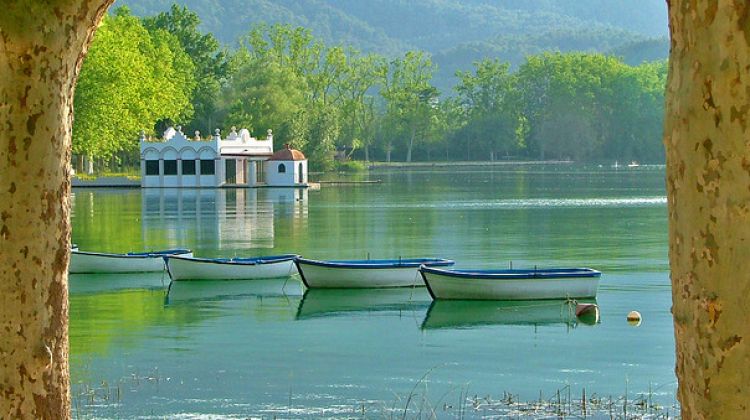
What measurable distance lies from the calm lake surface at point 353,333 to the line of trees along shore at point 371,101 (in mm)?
44613

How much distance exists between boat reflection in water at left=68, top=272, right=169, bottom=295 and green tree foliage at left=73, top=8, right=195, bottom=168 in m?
41.9

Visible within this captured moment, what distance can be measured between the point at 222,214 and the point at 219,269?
75.7 ft

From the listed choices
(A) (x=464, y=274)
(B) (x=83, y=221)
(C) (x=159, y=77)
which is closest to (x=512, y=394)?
(A) (x=464, y=274)

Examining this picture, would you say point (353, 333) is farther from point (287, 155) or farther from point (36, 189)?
point (287, 155)

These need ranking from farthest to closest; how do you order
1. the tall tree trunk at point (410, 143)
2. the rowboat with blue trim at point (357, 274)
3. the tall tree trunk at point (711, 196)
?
the tall tree trunk at point (410, 143) < the rowboat with blue trim at point (357, 274) < the tall tree trunk at point (711, 196)

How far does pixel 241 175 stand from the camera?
247 feet

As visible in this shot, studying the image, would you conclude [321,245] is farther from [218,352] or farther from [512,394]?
[512,394]

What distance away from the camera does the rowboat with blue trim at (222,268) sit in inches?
1005

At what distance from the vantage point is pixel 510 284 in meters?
21.9

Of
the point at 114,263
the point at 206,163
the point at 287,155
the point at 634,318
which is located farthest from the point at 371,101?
the point at 634,318

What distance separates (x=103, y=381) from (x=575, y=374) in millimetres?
5784

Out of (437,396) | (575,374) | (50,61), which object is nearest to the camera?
(50,61)

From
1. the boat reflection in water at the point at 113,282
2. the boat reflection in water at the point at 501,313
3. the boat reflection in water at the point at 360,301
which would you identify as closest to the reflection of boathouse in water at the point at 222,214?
the boat reflection in water at the point at 113,282

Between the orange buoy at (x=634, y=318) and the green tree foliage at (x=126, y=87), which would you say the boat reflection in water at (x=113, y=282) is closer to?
the orange buoy at (x=634, y=318)
